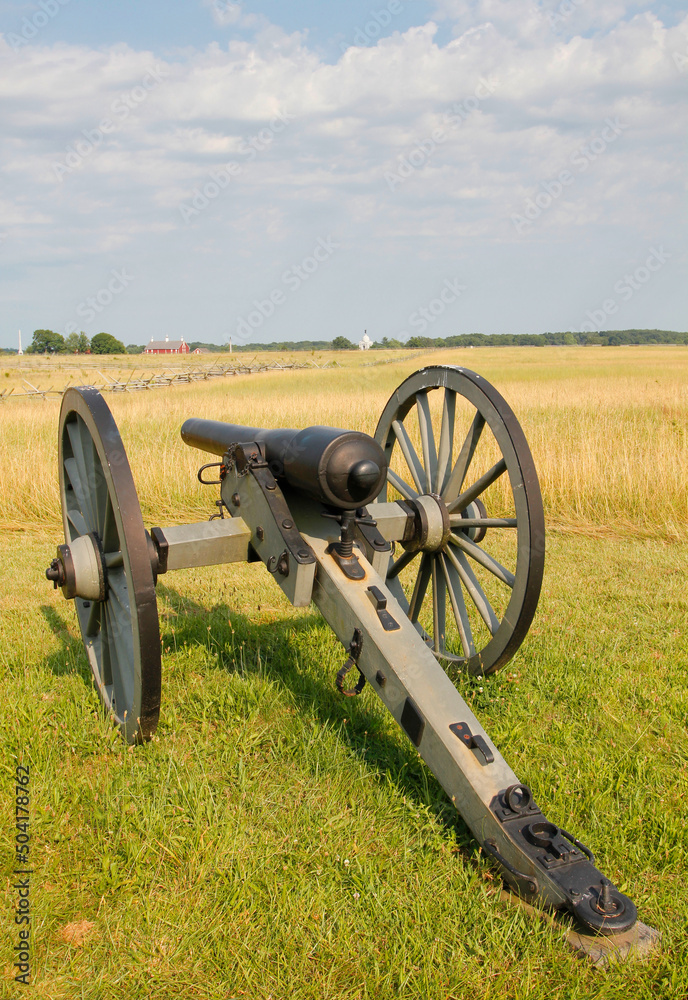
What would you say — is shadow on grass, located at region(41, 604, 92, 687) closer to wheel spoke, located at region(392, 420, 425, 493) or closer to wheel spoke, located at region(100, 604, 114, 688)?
wheel spoke, located at region(100, 604, 114, 688)

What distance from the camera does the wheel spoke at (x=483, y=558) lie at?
3562mm

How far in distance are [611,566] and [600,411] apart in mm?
8019

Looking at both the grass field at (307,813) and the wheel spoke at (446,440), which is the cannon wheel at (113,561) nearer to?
the grass field at (307,813)

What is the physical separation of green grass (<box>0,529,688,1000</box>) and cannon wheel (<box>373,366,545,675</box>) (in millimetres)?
365

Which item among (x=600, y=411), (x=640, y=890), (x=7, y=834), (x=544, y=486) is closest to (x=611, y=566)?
(x=544, y=486)

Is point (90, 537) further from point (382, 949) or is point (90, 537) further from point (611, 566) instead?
point (611, 566)

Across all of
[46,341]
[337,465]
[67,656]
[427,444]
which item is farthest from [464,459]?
[46,341]

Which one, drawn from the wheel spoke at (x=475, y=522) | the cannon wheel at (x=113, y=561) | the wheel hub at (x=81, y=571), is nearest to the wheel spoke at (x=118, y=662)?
the cannon wheel at (x=113, y=561)

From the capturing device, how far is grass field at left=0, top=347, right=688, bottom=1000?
2.15 metres

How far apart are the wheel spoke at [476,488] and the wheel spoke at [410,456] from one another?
0.36 metres

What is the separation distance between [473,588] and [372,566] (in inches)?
27.3

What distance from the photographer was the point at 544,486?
8375mm

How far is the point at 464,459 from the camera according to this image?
3.82 m

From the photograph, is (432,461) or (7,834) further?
(432,461)
